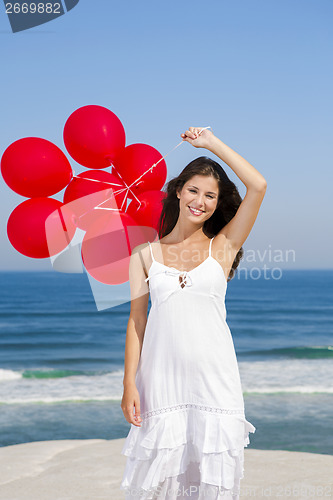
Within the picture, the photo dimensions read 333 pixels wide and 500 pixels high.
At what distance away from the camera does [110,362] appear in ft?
51.0

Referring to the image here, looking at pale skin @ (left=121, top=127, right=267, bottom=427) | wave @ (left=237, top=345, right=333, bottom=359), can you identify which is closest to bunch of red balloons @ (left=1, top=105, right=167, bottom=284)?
pale skin @ (left=121, top=127, right=267, bottom=427)

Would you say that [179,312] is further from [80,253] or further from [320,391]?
[320,391]

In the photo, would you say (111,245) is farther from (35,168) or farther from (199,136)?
(199,136)

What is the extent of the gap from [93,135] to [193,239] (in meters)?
0.90

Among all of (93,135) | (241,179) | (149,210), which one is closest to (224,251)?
(241,179)

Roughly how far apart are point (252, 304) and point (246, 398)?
17520 mm

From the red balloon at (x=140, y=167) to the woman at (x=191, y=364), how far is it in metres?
0.62

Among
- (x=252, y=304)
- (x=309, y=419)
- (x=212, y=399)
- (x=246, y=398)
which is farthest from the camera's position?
(x=252, y=304)

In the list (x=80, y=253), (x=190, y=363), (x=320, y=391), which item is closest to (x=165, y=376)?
(x=190, y=363)

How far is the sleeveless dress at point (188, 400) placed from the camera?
242 centimetres

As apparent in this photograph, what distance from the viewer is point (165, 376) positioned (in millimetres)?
2510

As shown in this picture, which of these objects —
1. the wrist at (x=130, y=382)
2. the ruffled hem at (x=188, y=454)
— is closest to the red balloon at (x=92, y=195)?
the wrist at (x=130, y=382)

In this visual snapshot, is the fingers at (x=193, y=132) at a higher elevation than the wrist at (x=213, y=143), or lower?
higher

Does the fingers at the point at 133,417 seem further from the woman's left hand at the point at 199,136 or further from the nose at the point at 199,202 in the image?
the woman's left hand at the point at 199,136
